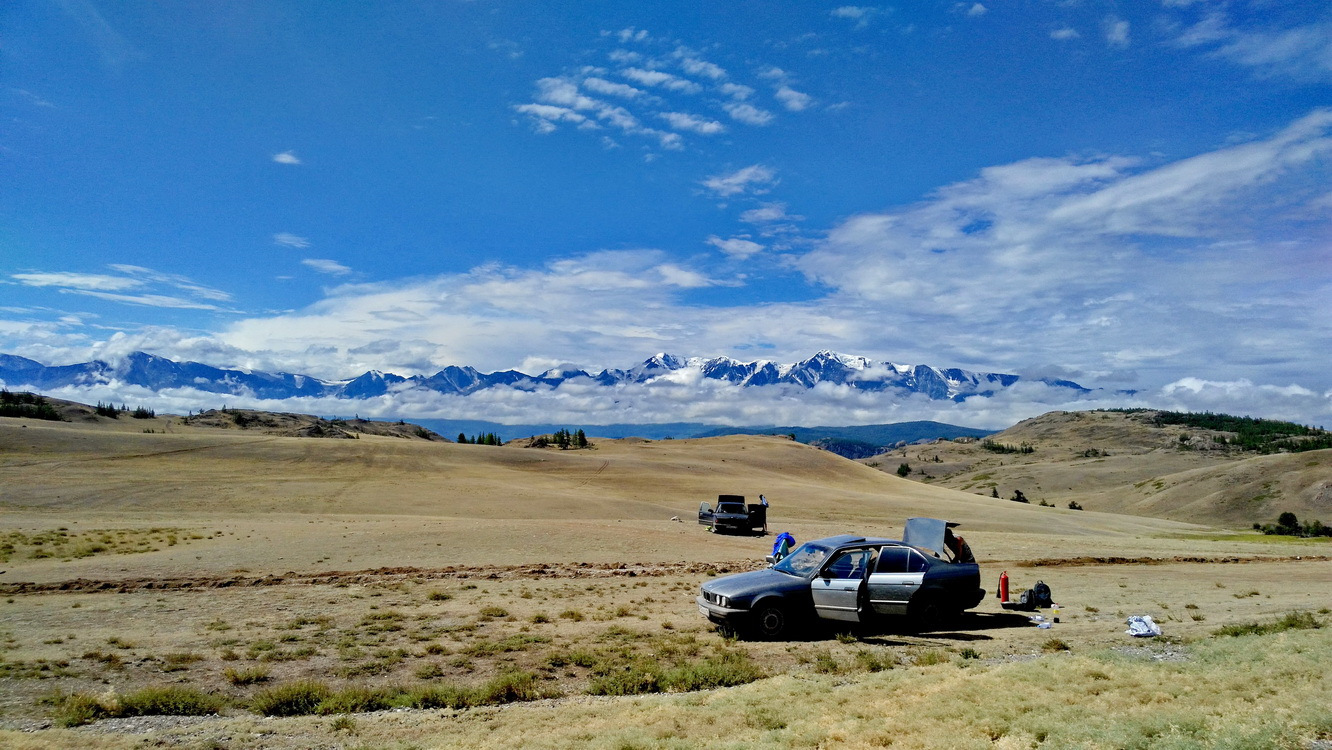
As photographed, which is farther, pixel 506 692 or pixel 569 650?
pixel 569 650

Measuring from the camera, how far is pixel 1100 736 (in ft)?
24.5

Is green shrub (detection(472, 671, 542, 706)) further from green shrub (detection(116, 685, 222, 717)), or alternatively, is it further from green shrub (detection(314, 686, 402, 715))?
green shrub (detection(116, 685, 222, 717))

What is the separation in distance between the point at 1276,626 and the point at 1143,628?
2776 millimetres

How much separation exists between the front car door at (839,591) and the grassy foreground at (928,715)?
3.13m

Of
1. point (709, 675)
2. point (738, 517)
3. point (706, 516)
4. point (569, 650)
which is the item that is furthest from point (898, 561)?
point (706, 516)

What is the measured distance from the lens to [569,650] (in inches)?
511

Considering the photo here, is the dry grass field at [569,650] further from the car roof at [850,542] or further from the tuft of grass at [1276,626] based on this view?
the car roof at [850,542]

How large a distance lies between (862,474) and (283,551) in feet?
299

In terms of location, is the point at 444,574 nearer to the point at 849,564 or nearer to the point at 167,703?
the point at 167,703

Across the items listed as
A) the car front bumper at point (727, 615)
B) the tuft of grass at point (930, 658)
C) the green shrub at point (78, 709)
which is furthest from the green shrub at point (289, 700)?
the tuft of grass at point (930, 658)

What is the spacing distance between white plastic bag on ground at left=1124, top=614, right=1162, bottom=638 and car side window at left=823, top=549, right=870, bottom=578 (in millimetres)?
4971

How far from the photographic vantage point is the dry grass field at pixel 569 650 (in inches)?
326

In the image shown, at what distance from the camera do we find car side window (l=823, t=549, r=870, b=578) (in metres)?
14.2

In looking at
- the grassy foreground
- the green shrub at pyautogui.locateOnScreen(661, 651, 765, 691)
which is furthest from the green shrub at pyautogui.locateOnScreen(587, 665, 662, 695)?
the grassy foreground
